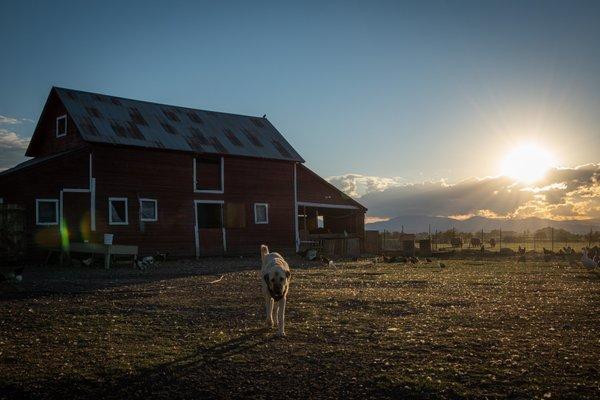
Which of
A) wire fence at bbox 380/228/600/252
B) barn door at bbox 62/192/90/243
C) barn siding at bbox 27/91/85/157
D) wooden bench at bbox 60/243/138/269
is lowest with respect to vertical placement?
wire fence at bbox 380/228/600/252

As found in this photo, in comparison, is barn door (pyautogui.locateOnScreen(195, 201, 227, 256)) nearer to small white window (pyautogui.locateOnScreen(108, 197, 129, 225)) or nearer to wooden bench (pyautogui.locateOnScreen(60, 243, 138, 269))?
small white window (pyautogui.locateOnScreen(108, 197, 129, 225))

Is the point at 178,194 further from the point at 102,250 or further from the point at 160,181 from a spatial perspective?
the point at 102,250

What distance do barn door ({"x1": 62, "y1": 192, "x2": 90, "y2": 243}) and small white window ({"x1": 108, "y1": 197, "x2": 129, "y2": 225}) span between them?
1.34m

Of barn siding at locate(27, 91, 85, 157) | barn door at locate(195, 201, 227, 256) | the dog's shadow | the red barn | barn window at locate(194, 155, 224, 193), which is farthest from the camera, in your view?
barn window at locate(194, 155, 224, 193)

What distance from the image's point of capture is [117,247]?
2842 centimetres

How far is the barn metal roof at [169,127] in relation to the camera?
33344 millimetres

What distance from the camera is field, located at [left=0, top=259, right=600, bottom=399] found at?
719cm

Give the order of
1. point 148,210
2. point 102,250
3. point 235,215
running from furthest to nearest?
point 235,215, point 148,210, point 102,250

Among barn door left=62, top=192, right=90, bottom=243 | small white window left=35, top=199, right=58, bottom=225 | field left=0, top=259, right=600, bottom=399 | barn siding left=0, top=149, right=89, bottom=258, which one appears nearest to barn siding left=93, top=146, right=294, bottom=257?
barn door left=62, top=192, right=90, bottom=243

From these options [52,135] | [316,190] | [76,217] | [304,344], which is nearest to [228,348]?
[304,344]

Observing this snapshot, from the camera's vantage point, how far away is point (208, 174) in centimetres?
3716

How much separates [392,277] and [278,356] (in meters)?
15.2

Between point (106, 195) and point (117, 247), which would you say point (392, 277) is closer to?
point (117, 247)

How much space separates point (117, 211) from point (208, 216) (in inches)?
359
